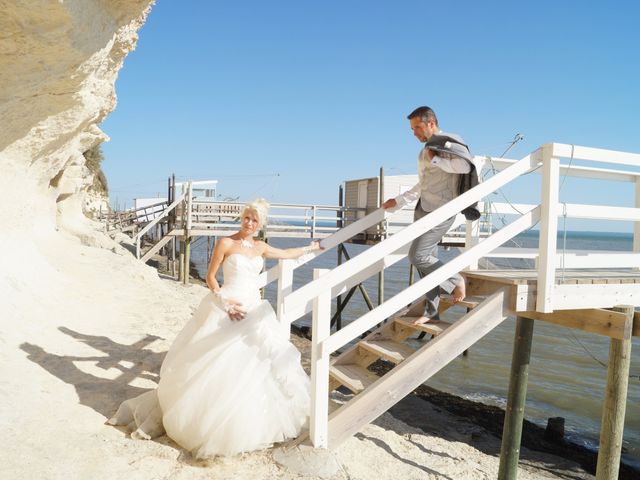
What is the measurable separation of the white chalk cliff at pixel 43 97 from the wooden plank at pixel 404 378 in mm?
4041

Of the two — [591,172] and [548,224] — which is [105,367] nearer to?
[548,224]

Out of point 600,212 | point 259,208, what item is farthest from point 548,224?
point 259,208

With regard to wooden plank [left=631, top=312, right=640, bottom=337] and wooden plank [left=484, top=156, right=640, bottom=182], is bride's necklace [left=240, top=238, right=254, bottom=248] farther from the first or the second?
wooden plank [left=631, top=312, right=640, bottom=337]

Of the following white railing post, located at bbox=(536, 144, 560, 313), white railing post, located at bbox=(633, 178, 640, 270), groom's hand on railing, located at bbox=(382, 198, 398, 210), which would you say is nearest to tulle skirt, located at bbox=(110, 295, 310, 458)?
groom's hand on railing, located at bbox=(382, 198, 398, 210)

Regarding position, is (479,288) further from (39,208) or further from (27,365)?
(39,208)

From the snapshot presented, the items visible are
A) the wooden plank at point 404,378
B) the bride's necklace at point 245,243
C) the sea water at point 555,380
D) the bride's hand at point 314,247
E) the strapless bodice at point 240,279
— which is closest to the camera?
the wooden plank at point 404,378

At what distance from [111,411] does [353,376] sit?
7.02ft

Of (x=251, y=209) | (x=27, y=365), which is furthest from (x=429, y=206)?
(x=27, y=365)

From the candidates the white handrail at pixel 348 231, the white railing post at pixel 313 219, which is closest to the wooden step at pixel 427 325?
the white handrail at pixel 348 231

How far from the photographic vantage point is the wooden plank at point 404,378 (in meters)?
3.66

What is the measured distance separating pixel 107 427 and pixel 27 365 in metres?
1.41

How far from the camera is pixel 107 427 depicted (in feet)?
12.6

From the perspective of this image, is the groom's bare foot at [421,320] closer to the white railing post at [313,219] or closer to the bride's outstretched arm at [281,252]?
the bride's outstretched arm at [281,252]

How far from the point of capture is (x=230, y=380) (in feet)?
11.5
